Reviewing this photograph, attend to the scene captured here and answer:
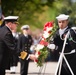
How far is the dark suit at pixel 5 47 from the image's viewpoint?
1123 centimetres

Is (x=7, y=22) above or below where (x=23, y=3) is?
above

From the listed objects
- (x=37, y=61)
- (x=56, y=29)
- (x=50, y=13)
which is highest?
(x=56, y=29)

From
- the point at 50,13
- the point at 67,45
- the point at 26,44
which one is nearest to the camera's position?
the point at 67,45

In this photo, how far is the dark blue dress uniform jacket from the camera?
36.9 feet

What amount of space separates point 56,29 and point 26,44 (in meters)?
6.41

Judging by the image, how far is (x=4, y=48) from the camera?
11.3 meters

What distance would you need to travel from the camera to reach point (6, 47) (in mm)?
11352

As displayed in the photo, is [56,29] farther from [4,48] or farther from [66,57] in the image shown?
[4,48]

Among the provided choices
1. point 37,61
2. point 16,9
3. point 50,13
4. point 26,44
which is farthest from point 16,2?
point 50,13

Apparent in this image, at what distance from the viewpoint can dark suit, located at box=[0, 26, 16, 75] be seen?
11.2m

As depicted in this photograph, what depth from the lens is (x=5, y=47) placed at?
11.3 m

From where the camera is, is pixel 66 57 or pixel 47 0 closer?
pixel 66 57

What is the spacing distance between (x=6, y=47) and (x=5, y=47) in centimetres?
2

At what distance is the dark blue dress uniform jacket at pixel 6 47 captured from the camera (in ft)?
36.9
